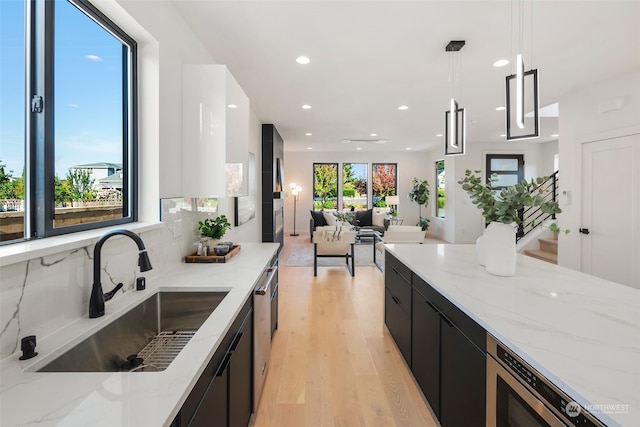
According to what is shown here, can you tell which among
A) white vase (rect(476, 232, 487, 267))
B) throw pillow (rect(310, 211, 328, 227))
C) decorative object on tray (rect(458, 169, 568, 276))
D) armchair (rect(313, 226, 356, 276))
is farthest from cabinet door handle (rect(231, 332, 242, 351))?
throw pillow (rect(310, 211, 328, 227))

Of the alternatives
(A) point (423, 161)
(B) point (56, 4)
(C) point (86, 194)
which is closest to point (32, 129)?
(C) point (86, 194)

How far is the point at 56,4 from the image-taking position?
1.32m

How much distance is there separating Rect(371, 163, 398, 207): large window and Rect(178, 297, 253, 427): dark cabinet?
9067 millimetres

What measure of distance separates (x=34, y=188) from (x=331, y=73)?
2959mm

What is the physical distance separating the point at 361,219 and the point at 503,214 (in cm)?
744

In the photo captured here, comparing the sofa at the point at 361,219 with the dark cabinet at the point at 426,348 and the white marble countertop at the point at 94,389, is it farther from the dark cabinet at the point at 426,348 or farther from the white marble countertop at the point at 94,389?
the white marble countertop at the point at 94,389

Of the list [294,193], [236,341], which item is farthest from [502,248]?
[294,193]

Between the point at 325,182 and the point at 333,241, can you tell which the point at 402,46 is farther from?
the point at 325,182

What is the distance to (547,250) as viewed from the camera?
5.38 metres

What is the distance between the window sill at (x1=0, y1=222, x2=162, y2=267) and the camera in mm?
941

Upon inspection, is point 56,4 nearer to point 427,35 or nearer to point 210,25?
point 210,25

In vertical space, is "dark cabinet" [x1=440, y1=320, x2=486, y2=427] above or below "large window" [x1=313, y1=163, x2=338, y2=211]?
below

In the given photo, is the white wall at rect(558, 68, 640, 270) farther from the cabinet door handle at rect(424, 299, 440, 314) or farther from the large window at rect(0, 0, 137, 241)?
the large window at rect(0, 0, 137, 241)

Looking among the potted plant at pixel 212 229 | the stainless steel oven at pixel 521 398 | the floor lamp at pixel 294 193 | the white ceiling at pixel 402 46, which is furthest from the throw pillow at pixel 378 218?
the stainless steel oven at pixel 521 398
